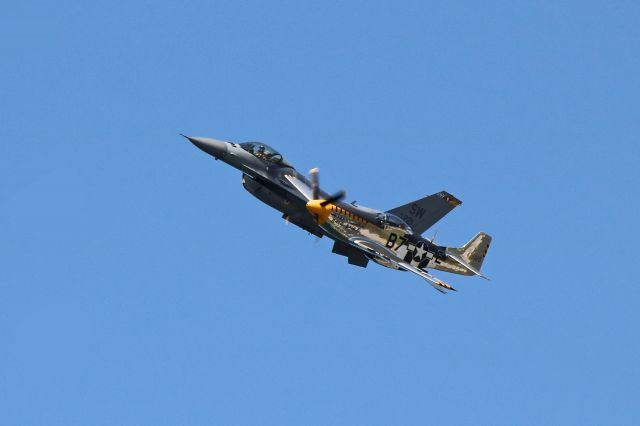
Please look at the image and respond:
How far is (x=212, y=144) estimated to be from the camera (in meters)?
82.1

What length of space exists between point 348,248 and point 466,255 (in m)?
11.0

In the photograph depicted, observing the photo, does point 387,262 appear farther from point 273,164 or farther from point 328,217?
point 273,164

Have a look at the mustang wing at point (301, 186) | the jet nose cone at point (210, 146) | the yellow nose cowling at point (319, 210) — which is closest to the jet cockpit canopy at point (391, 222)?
the mustang wing at point (301, 186)

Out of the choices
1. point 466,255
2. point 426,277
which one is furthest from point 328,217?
point 466,255

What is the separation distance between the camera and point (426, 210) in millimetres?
87562

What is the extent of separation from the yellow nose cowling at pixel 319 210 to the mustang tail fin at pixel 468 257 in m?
13.3

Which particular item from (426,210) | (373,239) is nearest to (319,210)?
(373,239)

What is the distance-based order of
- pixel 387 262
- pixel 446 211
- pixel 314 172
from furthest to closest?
1. pixel 446 211
2. pixel 387 262
3. pixel 314 172

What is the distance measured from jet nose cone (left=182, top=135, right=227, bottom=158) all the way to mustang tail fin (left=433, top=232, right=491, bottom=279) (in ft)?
60.1

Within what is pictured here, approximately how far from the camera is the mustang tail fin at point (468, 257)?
289ft

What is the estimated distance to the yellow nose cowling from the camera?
77.0m

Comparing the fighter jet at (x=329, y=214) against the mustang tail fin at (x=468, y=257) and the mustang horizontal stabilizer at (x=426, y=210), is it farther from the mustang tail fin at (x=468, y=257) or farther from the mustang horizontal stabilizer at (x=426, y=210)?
the mustang tail fin at (x=468, y=257)

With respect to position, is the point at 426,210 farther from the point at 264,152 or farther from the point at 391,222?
the point at 264,152

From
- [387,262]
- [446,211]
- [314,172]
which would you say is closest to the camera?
[314,172]
